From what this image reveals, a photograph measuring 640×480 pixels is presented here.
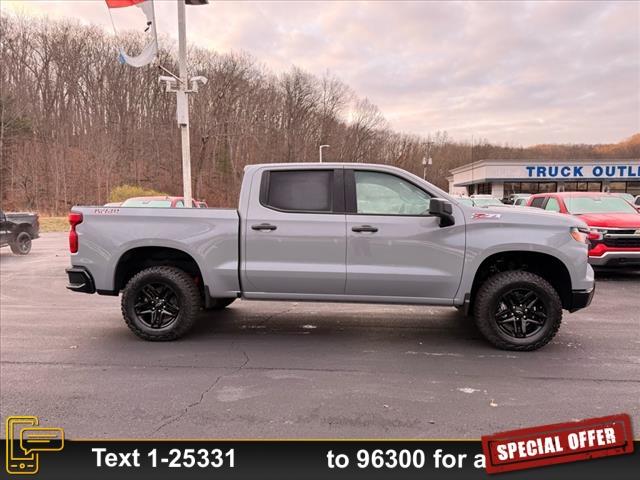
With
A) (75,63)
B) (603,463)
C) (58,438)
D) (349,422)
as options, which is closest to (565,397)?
(603,463)

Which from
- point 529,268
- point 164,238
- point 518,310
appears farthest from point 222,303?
point 529,268

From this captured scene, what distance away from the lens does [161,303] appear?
507 cm

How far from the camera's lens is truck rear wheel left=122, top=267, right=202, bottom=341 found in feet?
16.2

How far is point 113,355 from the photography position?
468 centimetres

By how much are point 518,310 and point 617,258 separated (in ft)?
17.0

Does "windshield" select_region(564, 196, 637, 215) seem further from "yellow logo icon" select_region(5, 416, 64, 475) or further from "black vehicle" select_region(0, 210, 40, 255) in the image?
"black vehicle" select_region(0, 210, 40, 255)

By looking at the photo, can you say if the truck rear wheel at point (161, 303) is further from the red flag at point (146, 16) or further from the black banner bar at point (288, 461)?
the red flag at point (146, 16)

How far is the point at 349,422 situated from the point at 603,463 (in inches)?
64.5

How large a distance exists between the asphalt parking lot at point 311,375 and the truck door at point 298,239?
2.50 feet

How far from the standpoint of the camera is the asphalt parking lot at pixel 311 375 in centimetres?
322

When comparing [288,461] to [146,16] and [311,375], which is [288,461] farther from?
[146,16]

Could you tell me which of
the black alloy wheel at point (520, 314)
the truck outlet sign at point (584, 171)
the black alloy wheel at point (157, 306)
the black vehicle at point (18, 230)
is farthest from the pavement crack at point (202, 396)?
the truck outlet sign at point (584, 171)

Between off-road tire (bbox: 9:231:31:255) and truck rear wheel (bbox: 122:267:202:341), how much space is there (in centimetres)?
1060

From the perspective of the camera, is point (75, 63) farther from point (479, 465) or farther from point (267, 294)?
point (479, 465)
